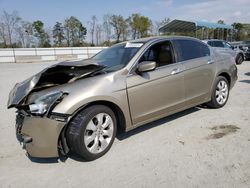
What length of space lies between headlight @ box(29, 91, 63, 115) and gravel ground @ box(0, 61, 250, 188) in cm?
79

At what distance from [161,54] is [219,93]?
6.06ft

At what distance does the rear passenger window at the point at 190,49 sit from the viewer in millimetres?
4449

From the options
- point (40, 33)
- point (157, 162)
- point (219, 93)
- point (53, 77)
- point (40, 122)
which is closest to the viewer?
point (40, 122)

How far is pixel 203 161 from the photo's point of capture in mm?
3115

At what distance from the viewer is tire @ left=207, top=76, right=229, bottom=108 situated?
512 centimetres

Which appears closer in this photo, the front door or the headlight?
the headlight

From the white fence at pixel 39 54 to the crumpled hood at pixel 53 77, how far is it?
2447 centimetres

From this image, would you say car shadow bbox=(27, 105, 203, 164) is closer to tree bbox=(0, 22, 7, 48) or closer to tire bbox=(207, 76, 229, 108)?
tire bbox=(207, 76, 229, 108)

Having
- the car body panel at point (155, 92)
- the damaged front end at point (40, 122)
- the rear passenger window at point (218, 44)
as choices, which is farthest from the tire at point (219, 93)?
the rear passenger window at point (218, 44)

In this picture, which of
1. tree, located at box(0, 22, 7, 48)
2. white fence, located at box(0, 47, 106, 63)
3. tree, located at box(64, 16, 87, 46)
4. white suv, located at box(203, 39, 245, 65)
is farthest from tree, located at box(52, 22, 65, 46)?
white suv, located at box(203, 39, 245, 65)

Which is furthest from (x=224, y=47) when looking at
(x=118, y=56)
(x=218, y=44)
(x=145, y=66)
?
(x=145, y=66)

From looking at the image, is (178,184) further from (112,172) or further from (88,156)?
(88,156)

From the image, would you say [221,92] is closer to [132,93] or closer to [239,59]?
[132,93]

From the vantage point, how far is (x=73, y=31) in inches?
1604
